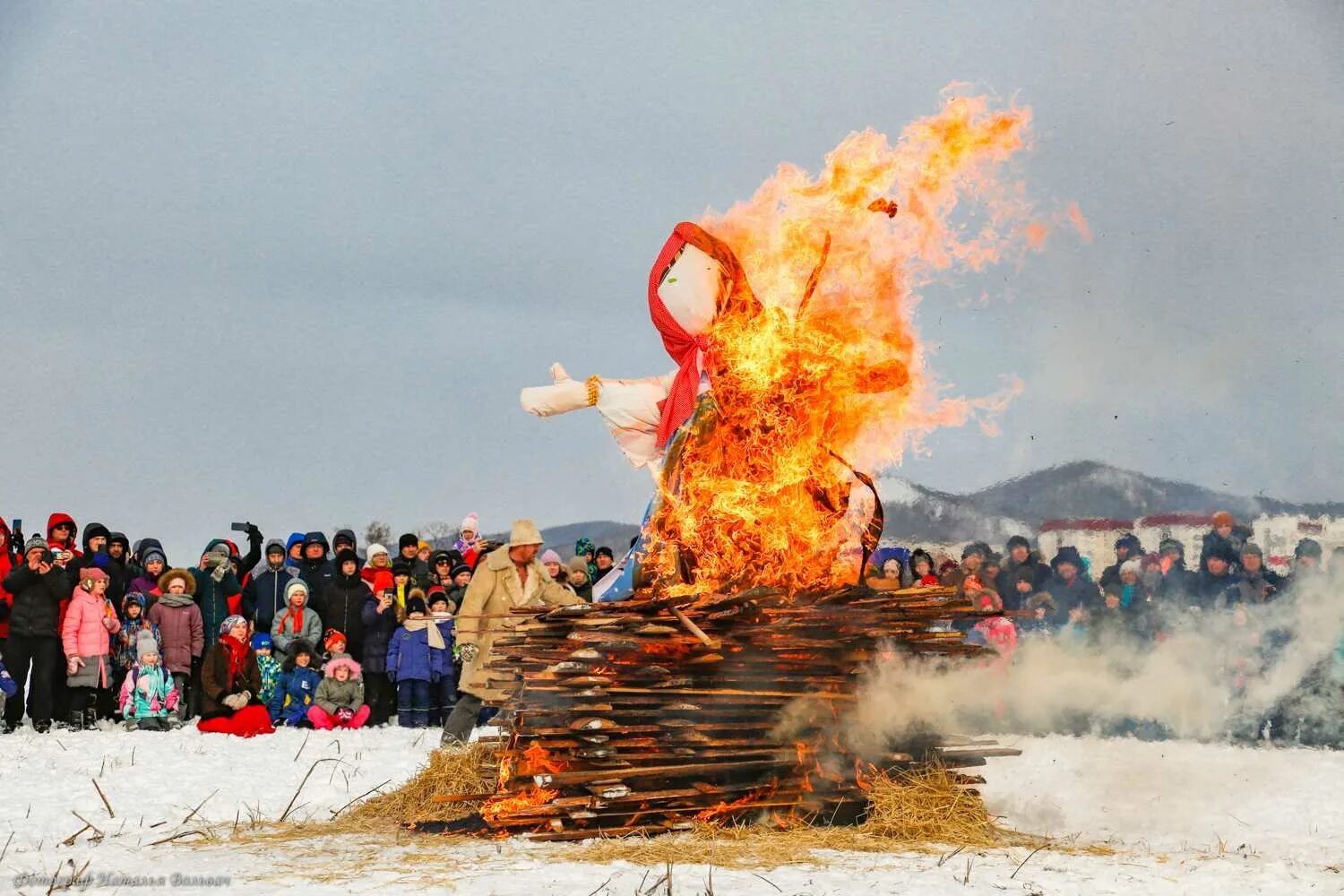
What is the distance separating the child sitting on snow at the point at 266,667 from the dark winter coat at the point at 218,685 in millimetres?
57

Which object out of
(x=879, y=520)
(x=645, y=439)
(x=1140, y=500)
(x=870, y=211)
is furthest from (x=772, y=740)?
(x=1140, y=500)

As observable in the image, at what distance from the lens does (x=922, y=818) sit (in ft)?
26.3

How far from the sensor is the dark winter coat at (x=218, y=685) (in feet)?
45.5

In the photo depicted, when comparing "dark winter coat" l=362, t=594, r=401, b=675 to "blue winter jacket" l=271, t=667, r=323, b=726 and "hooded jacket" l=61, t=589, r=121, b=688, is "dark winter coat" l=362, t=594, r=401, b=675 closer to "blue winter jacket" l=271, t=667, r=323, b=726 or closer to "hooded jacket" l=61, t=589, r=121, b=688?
"blue winter jacket" l=271, t=667, r=323, b=726

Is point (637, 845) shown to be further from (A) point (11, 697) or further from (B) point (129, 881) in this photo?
(A) point (11, 697)

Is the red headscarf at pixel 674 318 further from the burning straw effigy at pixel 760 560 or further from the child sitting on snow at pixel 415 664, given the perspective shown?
the child sitting on snow at pixel 415 664

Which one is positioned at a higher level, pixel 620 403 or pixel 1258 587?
pixel 620 403

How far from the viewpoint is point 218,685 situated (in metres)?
13.9

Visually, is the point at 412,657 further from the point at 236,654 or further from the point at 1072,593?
the point at 1072,593

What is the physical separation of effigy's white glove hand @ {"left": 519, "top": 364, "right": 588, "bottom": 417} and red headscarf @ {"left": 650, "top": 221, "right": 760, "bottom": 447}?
1.72 ft

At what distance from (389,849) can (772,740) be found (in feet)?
6.95

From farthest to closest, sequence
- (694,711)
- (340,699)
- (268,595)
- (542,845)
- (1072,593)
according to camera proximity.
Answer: (268,595), (340,699), (1072,593), (694,711), (542,845)

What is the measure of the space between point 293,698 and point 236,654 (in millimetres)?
773

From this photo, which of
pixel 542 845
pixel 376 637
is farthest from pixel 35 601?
pixel 542 845
